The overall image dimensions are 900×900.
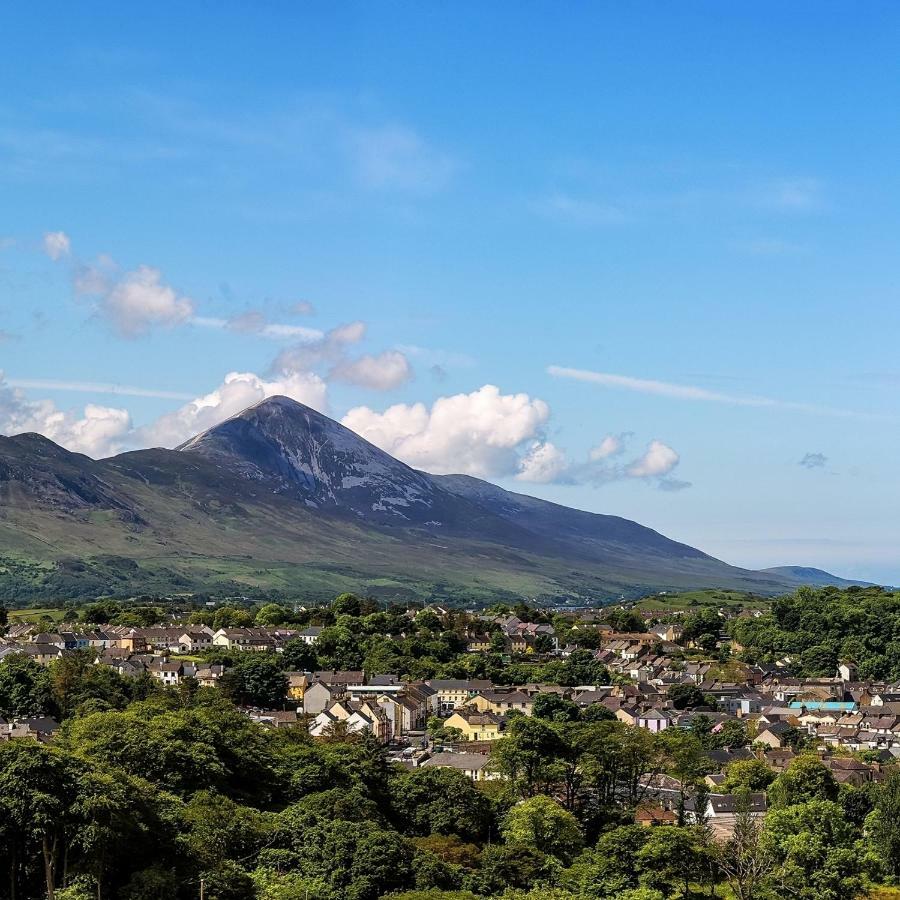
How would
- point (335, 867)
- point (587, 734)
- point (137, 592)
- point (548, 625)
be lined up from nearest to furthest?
point (335, 867) < point (587, 734) < point (548, 625) < point (137, 592)

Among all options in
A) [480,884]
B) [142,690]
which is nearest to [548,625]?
[142,690]

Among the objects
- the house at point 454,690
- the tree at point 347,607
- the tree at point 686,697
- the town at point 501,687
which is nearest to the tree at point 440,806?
the town at point 501,687

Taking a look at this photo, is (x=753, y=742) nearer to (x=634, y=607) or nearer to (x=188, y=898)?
(x=188, y=898)

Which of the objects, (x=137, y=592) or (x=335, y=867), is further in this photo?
(x=137, y=592)

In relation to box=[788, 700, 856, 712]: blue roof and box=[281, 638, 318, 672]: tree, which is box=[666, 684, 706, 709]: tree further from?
box=[281, 638, 318, 672]: tree

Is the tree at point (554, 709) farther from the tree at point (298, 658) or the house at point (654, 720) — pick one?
the tree at point (298, 658)

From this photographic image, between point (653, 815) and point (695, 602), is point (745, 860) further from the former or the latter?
point (695, 602)

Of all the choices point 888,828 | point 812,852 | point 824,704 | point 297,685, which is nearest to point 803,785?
point 888,828
